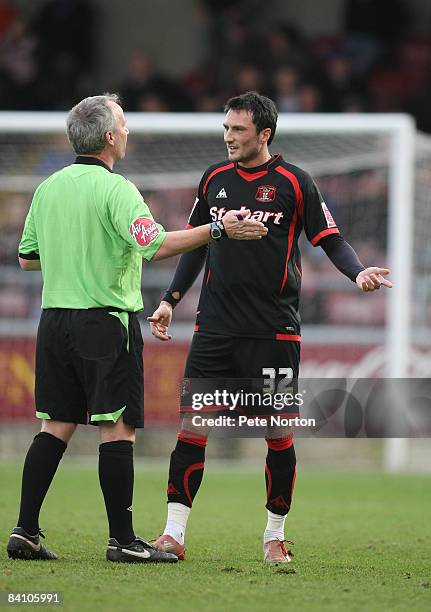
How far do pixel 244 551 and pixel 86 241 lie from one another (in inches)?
67.3

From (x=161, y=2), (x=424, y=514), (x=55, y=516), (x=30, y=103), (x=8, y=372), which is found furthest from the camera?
(x=161, y=2)

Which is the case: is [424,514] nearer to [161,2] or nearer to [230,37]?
[230,37]

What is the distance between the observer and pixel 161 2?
54.8 ft

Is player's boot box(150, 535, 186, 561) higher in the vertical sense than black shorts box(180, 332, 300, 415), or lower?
lower

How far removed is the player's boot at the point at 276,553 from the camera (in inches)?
220

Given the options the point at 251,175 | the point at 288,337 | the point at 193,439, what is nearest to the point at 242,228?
the point at 251,175

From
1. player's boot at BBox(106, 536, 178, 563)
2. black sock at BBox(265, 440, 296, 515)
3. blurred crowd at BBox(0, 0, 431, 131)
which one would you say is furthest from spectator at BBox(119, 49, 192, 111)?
player's boot at BBox(106, 536, 178, 563)

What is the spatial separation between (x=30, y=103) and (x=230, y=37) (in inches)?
103

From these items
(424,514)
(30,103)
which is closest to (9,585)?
(424,514)

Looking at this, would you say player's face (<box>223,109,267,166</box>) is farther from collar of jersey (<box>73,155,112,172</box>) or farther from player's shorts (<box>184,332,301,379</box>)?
player's shorts (<box>184,332,301,379</box>)

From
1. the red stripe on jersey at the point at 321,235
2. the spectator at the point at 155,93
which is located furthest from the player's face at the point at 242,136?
the spectator at the point at 155,93

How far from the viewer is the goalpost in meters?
11.0

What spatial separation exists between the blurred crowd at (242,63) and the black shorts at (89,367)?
848 centimetres

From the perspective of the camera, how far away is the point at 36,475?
5387mm
